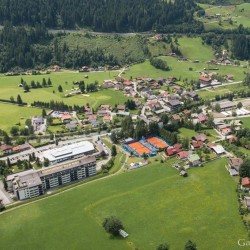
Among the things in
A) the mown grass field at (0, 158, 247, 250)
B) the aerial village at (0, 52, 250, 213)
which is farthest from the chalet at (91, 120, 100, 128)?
the mown grass field at (0, 158, 247, 250)

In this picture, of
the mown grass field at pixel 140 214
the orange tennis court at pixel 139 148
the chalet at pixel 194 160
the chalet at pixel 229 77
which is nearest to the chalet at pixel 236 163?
the mown grass field at pixel 140 214

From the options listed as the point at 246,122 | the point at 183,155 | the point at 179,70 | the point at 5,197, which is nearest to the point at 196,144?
the point at 183,155

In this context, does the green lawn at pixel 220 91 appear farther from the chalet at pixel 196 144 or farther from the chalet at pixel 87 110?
the chalet at pixel 196 144

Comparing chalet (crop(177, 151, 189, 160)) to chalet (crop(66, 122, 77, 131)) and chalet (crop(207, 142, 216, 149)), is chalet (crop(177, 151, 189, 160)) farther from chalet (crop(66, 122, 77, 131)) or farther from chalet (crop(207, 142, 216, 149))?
chalet (crop(66, 122, 77, 131))

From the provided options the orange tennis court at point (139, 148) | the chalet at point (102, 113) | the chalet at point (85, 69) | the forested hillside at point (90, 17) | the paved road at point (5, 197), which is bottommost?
the paved road at point (5, 197)

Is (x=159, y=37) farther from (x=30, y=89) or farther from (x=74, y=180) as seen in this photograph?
(x=74, y=180)

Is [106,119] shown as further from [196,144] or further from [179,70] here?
[179,70]
